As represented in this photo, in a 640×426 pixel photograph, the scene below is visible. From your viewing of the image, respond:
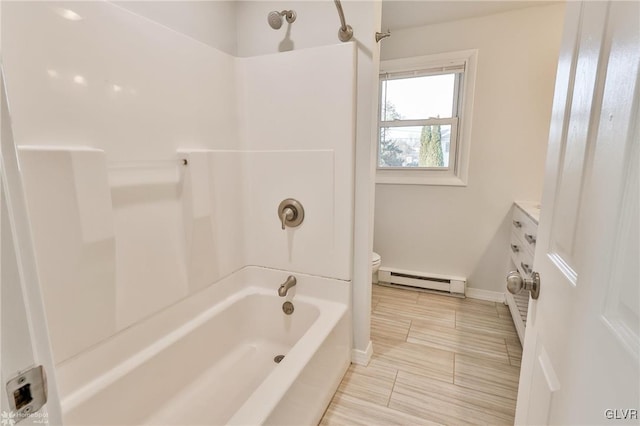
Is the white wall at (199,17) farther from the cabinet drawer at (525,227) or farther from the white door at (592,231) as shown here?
the cabinet drawer at (525,227)

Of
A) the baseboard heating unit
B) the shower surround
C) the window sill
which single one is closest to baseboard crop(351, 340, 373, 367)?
the shower surround

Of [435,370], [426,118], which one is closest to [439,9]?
[426,118]

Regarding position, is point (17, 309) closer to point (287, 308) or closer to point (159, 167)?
point (159, 167)

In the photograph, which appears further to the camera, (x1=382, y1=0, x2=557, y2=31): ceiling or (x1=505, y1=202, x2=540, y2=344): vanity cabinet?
(x1=382, y1=0, x2=557, y2=31): ceiling

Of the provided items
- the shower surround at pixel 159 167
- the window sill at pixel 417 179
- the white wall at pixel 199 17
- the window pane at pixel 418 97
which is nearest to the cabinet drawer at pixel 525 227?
the window sill at pixel 417 179

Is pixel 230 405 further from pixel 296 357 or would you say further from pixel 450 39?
pixel 450 39

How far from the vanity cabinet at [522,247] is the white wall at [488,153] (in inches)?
5.3

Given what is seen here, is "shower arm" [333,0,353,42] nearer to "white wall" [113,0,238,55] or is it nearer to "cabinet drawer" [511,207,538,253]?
"white wall" [113,0,238,55]

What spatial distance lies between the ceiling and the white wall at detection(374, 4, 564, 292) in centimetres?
6

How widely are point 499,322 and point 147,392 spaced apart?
7.83ft

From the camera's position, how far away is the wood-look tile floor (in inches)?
58.6

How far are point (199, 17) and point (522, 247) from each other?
8.31 ft

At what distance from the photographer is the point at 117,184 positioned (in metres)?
1.21

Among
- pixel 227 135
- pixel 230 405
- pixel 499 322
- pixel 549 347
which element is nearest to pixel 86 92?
pixel 227 135
